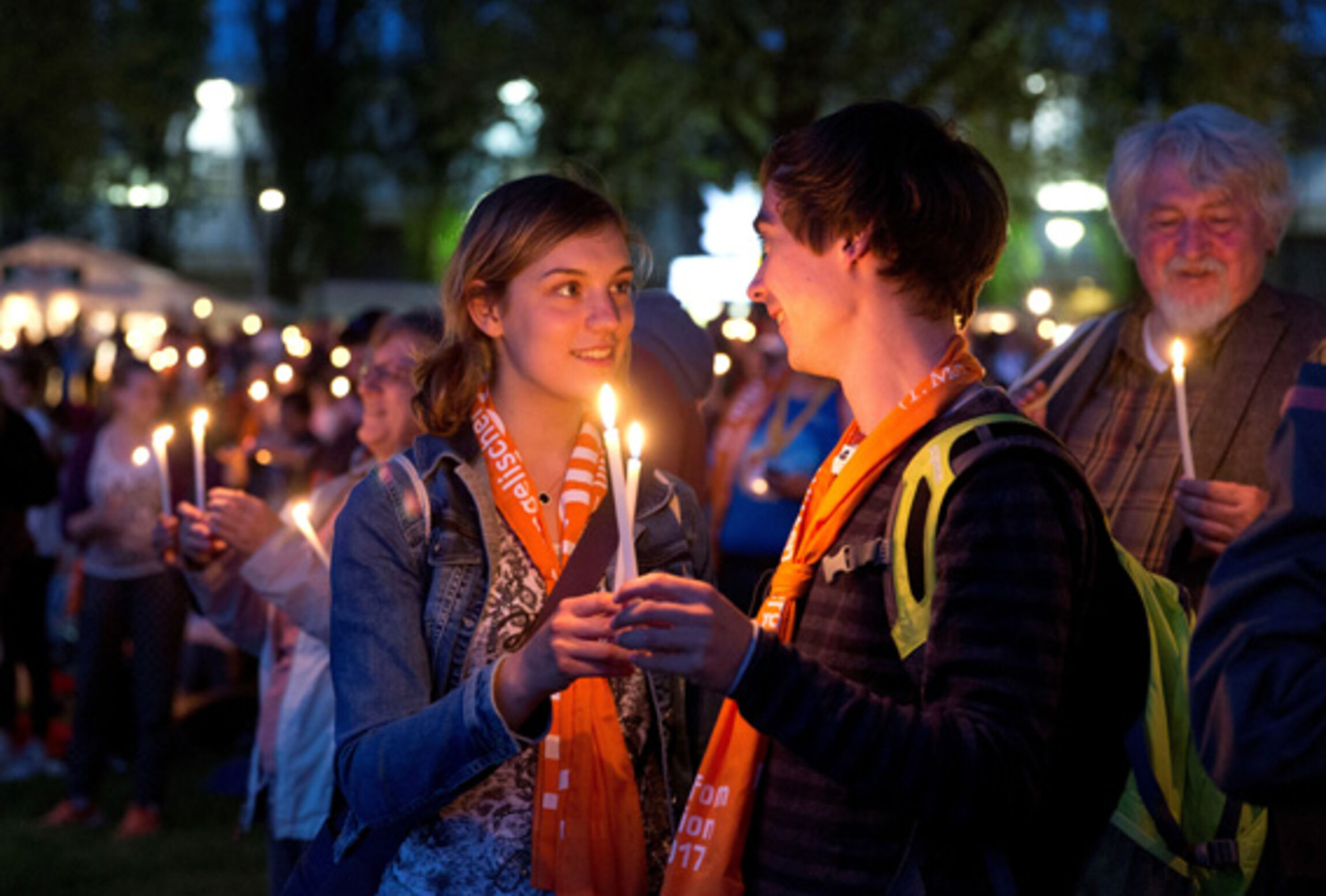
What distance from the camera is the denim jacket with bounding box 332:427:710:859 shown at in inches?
108

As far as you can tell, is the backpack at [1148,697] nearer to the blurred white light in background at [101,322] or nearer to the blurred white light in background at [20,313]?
the blurred white light in background at [20,313]

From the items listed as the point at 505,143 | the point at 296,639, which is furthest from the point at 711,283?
the point at 296,639

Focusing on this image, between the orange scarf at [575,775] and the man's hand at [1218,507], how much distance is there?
4.23ft

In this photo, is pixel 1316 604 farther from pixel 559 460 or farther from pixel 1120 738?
pixel 559 460

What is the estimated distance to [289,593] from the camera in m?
Result: 4.50

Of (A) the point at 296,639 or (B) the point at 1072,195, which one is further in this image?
(B) the point at 1072,195

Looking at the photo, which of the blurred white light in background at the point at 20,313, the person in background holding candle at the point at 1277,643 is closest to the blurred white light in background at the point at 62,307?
the blurred white light in background at the point at 20,313

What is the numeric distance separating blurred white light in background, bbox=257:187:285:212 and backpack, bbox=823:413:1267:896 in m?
31.6

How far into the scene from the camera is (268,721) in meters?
5.07

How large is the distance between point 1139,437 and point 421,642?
2208mm

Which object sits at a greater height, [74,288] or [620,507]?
[74,288]

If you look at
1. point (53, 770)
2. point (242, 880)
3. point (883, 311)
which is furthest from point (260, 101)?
point (883, 311)

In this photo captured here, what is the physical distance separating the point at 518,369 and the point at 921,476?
1126mm

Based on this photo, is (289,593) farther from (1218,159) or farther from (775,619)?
(1218,159)
